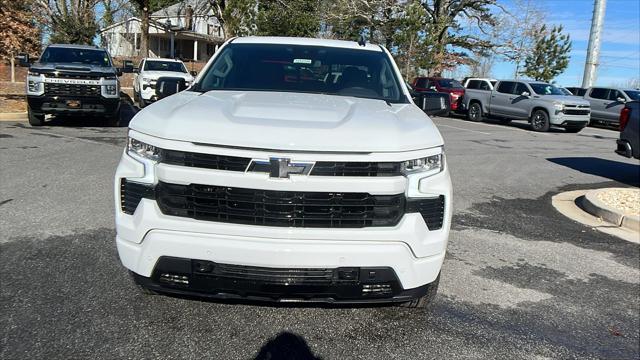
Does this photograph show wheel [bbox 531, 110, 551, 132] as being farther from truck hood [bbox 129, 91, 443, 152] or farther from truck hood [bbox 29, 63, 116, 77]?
truck hood [bbox 129, 91, 443, 152]

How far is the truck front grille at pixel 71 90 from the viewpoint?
39.0 ft

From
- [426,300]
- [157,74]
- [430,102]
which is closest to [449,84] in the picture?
[157,74]

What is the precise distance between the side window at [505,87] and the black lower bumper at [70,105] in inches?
614

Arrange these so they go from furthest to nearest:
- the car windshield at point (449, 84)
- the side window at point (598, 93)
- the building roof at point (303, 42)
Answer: the car windshield at point (449, 84), the side window at point (598, 93), the building roof at point (303, 42)

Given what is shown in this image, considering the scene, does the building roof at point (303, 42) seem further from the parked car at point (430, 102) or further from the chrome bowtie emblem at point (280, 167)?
the chrome bowtie emblem at point (280, 167)

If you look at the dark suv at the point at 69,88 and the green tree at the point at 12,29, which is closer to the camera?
the dark suv at the point at 69,88

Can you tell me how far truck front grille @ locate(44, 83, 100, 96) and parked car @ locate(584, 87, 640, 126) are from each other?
801 inches

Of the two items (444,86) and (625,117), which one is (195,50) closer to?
(444,86)

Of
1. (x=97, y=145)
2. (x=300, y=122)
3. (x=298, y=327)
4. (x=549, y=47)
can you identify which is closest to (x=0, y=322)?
(x=298, y=327)

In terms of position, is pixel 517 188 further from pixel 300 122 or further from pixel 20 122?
pixel 20 122

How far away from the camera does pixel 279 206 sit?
115 inches

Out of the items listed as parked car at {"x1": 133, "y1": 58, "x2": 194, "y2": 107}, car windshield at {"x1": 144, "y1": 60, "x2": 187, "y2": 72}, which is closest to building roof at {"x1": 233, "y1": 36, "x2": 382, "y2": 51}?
parked car at {"x1": 133, "y1": 58, "x2": 194, "y2": 107}

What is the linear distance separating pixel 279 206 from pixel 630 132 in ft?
28.2

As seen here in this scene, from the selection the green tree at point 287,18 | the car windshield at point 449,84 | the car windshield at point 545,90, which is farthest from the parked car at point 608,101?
the green tree at point 287,18
